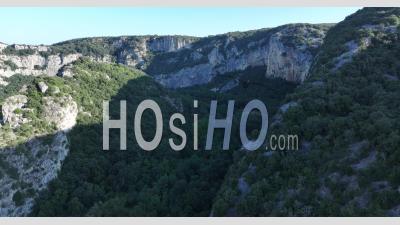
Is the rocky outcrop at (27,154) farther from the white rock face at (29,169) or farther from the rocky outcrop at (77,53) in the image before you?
the rocky outcrop at (77,53)

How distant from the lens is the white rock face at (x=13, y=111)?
39.4 metres

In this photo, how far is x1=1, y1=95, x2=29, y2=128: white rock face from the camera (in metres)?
39.4

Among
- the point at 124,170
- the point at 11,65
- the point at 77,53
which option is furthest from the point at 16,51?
the point at 124,170

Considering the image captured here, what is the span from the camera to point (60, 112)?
4322 cm

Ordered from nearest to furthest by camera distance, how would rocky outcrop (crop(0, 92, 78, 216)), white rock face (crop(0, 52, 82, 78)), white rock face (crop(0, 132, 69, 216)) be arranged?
1. white rock face (crop(0, 132, 69, 216))
2. rocky outcrop (crop(0, 92, 78, 216))
3. white rock face (crop(0, 52, 82, 78))

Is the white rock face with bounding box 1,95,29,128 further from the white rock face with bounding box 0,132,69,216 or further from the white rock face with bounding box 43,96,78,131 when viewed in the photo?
the white rock face with bounding box 43,96,78,131

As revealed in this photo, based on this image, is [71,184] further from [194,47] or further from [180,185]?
[194,47]

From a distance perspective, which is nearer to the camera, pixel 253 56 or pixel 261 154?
pixel 261 154

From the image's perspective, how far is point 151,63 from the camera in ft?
587

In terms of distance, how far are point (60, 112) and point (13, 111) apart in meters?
4.42

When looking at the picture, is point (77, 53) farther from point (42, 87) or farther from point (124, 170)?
point (124, 170)

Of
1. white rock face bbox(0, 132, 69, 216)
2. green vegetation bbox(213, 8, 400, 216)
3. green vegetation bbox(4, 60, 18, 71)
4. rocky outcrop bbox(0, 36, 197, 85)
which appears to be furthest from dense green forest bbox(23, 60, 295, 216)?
green vegetation bbox(4, 60, 18, 71)

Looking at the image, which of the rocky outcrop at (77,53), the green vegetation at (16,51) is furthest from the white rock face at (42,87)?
the green vegetation at (16,51)

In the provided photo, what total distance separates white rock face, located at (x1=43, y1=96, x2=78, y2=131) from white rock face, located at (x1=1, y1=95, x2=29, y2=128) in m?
2.21
